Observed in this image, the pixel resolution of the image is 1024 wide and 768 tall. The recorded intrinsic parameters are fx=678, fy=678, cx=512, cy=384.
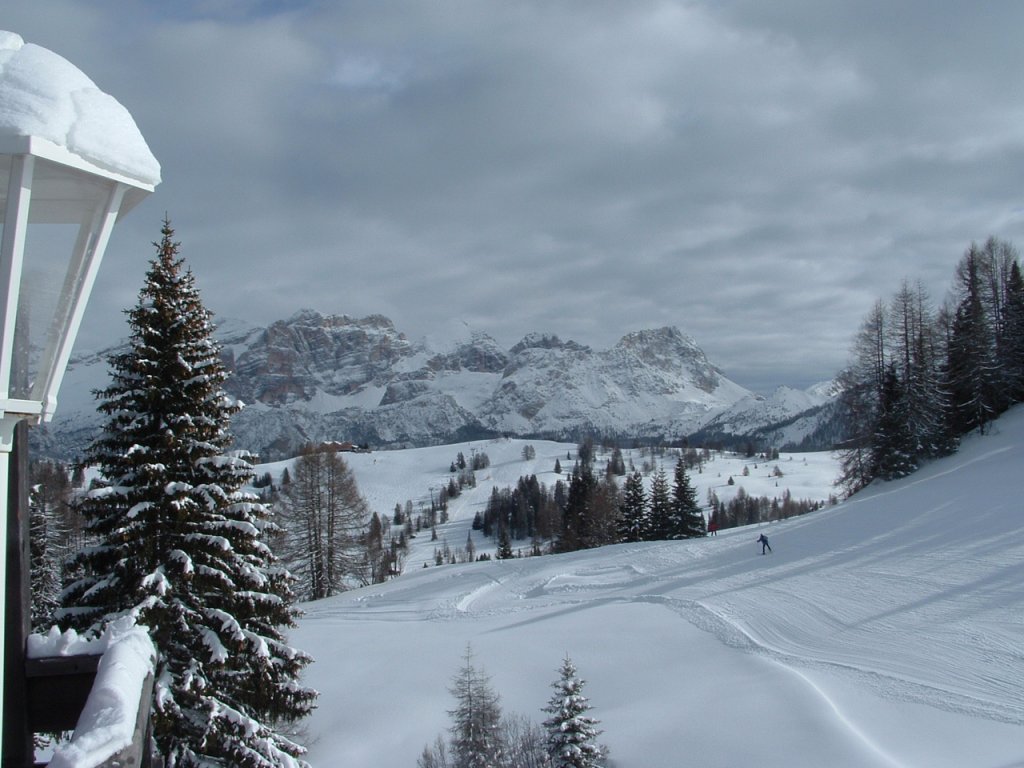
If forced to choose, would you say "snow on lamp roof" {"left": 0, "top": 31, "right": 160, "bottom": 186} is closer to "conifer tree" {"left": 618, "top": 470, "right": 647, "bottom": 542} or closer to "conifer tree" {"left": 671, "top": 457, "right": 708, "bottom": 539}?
"conifer tree" {"left": 671, "top": 457, "right": 708, "bottom": 539}

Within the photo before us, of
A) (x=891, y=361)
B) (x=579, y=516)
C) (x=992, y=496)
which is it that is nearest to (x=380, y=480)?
(x=579, y=516)

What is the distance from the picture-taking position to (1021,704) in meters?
12.0

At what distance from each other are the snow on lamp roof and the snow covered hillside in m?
12.5

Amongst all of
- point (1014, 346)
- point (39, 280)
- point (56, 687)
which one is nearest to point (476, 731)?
point (56, 687)

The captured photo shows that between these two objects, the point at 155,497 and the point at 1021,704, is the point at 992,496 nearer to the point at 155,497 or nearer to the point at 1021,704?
the point at 1021,704

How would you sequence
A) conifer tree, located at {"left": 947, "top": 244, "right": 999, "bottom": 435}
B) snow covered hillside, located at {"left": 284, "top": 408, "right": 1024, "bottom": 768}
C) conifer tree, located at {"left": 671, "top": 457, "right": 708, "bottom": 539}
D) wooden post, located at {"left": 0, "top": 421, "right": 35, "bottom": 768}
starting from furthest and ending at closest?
conifer tree, located at {"left": 671, "top": 457, "right": 708, "bottom": 539}
conifer tree, located at {"left": 947, "top": 244, "right": 999, "bottom": 435}
snow covered hillside, located at {"left": 284, "top": 408, "right": 1024, "bottom": 768}
wooden post, located at {"left": 0, "top": 421, "right": 35, "bottom": 768}

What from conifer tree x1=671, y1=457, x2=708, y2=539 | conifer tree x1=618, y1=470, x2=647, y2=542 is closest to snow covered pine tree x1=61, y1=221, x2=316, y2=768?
conifer tree x1=671, y1=457, x2=708, y2=539

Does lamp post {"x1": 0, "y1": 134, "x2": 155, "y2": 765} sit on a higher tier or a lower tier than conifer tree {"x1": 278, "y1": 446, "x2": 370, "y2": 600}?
higher

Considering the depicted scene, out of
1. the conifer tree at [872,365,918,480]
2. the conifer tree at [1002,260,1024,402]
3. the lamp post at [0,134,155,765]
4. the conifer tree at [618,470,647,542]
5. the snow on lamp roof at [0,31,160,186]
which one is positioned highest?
the conifer tree at [1002,260,1024,402]

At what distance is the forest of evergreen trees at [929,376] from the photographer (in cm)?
3731

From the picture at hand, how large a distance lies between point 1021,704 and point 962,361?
34471mm

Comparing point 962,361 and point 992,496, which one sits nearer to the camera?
point 992,496

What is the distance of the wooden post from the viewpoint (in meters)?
2.07

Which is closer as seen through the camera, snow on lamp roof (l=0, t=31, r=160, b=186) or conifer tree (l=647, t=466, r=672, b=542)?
snow on lamp roof (l=0, t=31, r=160, b=186)
